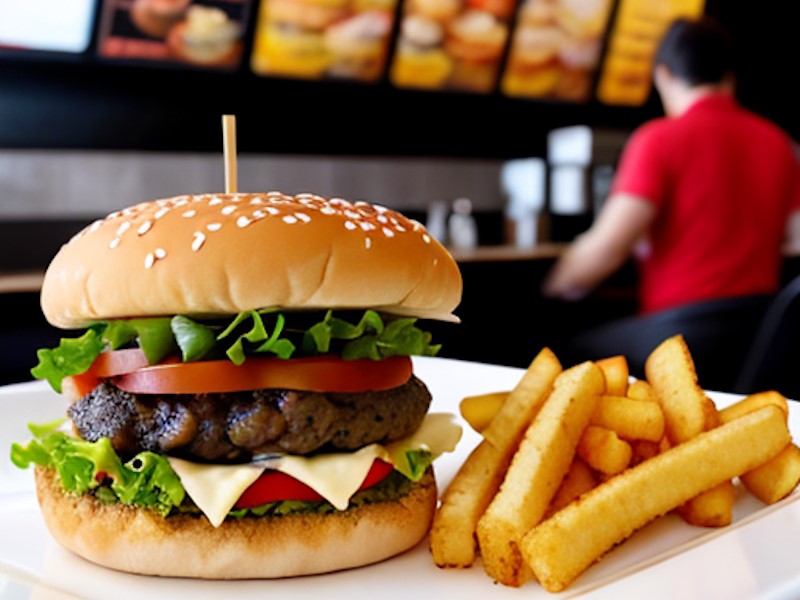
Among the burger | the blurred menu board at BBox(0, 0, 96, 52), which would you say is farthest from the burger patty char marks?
the blurred menu board at BBox(0, 0, 96, 52)

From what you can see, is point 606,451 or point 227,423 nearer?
point 227,423

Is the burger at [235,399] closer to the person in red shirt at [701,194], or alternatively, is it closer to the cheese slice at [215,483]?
the cheese slice at [215,483]

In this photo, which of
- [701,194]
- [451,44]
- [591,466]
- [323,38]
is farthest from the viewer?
[451,44]

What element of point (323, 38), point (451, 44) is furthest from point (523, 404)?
point (451, 44)

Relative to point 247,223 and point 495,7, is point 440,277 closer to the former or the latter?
point 247,223

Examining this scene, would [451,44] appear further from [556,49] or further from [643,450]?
[643,450]

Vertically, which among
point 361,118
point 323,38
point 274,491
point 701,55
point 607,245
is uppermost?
point 701,55

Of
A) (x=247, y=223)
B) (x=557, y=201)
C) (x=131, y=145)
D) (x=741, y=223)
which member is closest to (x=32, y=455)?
(x=247, y=223)

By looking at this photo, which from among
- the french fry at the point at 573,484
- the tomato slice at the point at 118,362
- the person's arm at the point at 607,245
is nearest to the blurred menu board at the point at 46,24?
the person's arm at the point at 607,245
